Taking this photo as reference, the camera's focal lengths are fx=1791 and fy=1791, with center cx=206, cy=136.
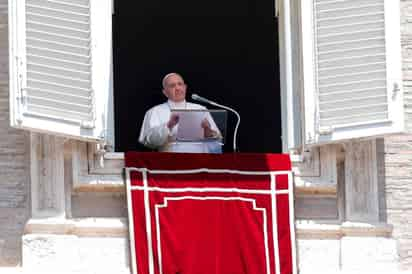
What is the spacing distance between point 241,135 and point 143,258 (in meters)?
3.72

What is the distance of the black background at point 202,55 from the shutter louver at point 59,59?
133 inches

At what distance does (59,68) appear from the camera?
1073 centimetres

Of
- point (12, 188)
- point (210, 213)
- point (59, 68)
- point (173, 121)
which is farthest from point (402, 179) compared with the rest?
point (12, 188)

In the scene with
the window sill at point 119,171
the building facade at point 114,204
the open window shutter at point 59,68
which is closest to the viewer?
the open window shutter at point 59,68

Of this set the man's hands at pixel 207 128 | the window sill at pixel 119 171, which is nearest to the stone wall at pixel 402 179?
the window sill at pixel 119 171

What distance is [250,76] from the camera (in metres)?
14.7

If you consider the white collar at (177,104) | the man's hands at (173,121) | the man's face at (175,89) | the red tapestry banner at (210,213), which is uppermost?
the man's face at (175,89)

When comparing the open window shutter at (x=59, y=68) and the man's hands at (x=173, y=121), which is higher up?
the open window shutter at (x=59, y=68)

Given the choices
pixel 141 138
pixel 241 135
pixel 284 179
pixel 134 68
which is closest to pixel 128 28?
pixel 134 68

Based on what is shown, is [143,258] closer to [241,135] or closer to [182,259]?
[182,259]

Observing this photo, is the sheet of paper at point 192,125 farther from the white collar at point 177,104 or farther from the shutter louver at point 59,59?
the white collar at point 177,104

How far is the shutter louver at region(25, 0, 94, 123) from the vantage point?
1062 cm

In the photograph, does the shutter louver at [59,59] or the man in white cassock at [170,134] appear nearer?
the shutter louver at [59,59]

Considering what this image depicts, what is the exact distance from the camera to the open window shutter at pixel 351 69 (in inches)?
420
